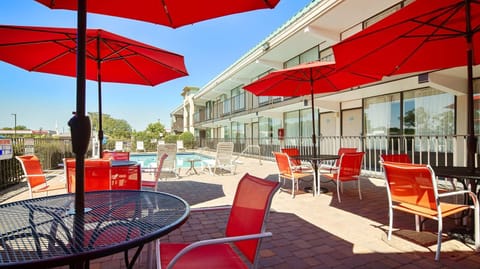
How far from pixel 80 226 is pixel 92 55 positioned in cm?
390

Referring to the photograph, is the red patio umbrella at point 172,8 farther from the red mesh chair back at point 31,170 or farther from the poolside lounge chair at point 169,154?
the poolside lounge chair at point 169,154

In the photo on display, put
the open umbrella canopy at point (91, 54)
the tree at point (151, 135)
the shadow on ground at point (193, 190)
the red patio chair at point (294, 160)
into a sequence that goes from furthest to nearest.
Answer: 1. the tree at point (151, 135)
2. the red patio chair at point (294, 160)
3. the shadow on ground at point (193, 190)
4. the open umbrella canopy at point (91, 54)

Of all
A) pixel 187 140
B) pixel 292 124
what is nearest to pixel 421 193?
pixel 292 124

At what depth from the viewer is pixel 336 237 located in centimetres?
311

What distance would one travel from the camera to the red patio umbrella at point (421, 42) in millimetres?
2846

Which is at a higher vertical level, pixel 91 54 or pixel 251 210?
pixel 91 54

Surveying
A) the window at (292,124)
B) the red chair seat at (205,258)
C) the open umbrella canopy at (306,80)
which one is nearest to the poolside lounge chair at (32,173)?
the red chair seat at (205,258)

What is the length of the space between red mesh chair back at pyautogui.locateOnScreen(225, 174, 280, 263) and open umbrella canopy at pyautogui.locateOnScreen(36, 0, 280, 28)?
5.61 ft

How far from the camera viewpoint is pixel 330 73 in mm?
5422

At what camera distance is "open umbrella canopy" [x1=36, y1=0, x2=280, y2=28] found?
2523mm

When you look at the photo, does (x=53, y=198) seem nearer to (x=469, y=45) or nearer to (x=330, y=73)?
(x=469, y=45)

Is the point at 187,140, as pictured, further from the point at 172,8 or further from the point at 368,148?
the point at 172,8

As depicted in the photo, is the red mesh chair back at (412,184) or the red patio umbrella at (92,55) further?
the red patio umbrella at (92,55)

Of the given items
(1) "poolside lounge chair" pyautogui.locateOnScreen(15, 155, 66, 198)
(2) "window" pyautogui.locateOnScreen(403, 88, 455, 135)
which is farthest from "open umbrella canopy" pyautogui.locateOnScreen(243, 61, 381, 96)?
(1) "poolside lounge chair" pyautogui.locateOnScreen(15, 155, 66, 198)
